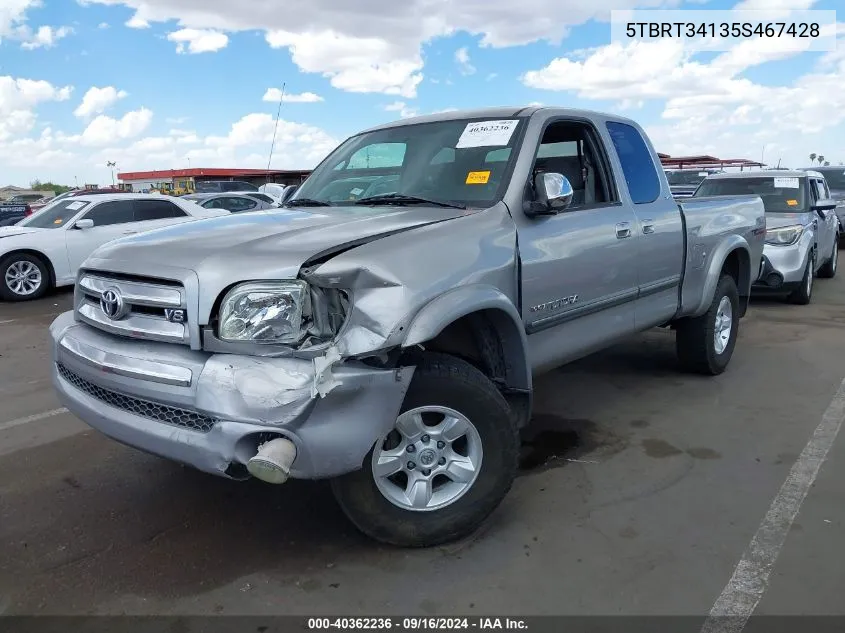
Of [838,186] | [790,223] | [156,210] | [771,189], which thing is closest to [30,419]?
[156,210]

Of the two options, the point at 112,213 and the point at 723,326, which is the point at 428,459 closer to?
the point at 723,326

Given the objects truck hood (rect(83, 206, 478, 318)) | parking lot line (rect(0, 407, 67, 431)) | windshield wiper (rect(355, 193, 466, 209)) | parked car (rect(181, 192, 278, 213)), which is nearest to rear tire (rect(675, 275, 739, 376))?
windshield wiper (rect(355, 193, 466, 209))

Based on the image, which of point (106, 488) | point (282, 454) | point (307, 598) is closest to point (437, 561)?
point (307, 598)

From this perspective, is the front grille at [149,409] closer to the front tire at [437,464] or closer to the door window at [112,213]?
the front tire at [437,464]

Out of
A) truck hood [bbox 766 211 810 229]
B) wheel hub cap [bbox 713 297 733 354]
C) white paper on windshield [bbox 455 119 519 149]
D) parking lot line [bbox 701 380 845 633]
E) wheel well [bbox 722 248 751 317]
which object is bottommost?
parking lot line [bbox 701 380 845 633]

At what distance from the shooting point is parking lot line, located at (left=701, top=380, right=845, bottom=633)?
2.54 metres

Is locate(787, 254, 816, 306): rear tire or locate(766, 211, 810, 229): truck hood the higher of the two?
locate(766, 211, 810, 229): truck hood

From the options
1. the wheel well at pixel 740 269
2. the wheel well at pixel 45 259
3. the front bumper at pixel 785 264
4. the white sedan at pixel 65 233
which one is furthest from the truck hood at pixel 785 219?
the wheel well at pixel 45 259

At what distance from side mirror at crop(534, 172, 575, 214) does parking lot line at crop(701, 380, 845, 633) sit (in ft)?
5.73

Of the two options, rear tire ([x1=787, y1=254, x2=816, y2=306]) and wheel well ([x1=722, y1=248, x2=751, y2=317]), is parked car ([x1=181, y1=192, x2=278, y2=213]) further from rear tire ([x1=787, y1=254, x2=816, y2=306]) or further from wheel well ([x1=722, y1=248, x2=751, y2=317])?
wheel well ([x1=722, y1=248, x2=751, y2=317])

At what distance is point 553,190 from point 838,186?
14.9 metres

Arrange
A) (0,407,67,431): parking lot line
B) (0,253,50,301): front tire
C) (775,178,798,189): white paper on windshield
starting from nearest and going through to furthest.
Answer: (0,407,67,431): parking lot line → (775,178,798,189): white paper on windshield → (0,253,50,301): front tire

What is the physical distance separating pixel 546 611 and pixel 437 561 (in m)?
0.52

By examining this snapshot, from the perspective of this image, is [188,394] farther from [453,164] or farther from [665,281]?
[665,281]
